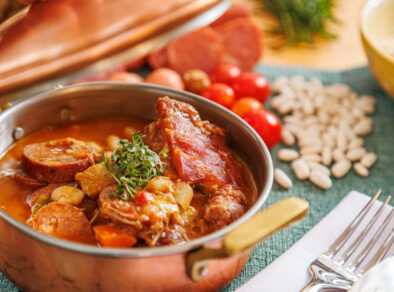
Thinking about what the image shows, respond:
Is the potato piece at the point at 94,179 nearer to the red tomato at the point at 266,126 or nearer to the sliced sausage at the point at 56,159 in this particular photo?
the sliced sausage at the point at 56,159

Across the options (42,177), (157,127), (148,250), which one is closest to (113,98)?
(157,127)

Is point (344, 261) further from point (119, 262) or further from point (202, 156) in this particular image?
point (119, 262)

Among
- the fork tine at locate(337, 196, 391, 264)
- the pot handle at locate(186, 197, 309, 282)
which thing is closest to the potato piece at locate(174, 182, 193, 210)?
the pot handle at locate(186, 197, 309, 282)

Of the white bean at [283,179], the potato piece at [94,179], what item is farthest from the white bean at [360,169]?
the potato piece at [94,179]

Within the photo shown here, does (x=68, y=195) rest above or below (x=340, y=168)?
above

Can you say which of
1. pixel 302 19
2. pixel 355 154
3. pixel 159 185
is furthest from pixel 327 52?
pixel 159 185

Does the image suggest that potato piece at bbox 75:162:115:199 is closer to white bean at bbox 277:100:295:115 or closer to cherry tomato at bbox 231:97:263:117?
cherry tomato at bbox 231:97:263:117
